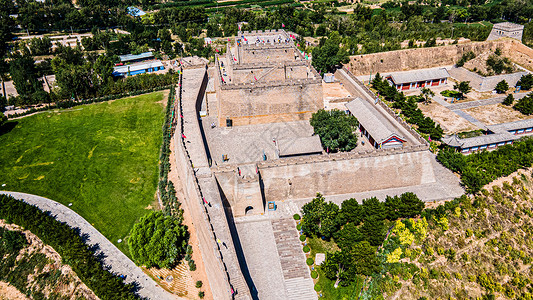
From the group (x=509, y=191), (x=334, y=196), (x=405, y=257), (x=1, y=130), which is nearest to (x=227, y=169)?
(x=334, y=196)

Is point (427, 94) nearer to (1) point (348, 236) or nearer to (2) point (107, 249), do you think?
(1) point (348, 236)

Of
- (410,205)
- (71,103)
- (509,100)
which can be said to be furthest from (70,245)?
(509,100)

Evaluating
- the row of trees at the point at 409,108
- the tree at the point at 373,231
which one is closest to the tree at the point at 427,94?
the row of trees at the point at 409,108

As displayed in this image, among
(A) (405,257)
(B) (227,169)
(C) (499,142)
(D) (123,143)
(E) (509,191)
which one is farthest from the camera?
(D) (123,143)

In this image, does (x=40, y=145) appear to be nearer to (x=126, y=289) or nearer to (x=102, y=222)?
(x=102, y=222)

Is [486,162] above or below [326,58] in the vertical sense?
below

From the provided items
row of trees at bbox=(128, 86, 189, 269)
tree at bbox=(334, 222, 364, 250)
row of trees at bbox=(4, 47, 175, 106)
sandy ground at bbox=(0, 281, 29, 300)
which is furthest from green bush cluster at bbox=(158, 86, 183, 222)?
tree at bbox=(334, 222, 364, 250)

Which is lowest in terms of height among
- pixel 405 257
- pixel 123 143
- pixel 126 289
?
pixel 405 257
